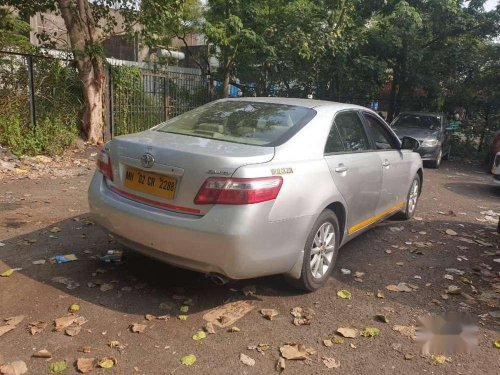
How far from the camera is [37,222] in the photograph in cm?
534

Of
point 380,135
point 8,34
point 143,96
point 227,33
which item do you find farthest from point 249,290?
point 227,33

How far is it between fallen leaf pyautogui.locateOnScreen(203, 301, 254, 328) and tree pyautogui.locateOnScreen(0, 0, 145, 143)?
864 cm

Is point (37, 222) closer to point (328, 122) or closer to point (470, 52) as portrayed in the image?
point (328, 122)

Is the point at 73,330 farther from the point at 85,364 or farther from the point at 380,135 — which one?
the point at 380,135

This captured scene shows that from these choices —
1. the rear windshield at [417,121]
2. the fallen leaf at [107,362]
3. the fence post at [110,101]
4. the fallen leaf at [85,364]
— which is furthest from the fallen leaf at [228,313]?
the rear windshield at [417,121]

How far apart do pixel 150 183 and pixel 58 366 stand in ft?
4.42

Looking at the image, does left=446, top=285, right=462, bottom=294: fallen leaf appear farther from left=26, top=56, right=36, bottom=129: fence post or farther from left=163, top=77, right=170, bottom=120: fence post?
left=163, top=77, right=170, bottom=120: fence post

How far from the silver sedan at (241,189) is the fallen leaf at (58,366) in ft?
Result: 3.17

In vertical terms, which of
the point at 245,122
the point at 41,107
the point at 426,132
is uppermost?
the point at 245,122

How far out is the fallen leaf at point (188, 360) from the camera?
9.29 ft

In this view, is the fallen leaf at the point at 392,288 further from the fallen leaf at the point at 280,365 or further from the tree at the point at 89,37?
the tree at the point at 89,37

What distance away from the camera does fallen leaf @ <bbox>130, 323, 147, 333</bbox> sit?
10.3 feet

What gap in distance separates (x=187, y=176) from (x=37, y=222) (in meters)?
2.96

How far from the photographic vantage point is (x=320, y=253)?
12.8ft
